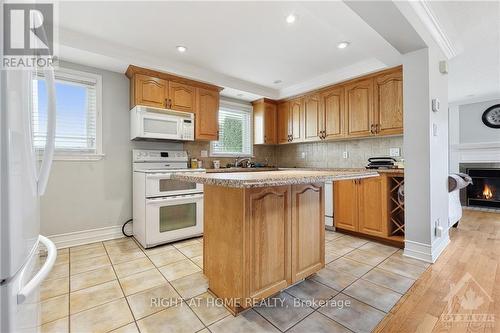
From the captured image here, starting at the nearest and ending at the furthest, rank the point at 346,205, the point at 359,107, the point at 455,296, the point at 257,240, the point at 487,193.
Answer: the point at 257,240, the point at 455,296, the point at 346,205, the point at 359,107, the point at 487,193

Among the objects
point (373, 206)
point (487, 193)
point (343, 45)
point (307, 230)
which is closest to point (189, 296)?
point (307, 230)

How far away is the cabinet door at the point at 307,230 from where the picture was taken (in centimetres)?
179

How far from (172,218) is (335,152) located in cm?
291

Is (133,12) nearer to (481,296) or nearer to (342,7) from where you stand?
(342,7)

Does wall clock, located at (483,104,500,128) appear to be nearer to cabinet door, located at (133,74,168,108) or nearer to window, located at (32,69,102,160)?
cabinet door, located at (133,74,168,108)

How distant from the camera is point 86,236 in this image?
2.98 m

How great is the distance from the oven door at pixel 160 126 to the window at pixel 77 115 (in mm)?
635

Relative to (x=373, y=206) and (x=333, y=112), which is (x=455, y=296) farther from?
(x=333, y=112)

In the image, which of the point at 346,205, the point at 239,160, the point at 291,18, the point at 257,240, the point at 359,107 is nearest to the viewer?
the point at 257,240

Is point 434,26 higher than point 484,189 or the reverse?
higher

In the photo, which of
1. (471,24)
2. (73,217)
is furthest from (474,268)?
(73,217)

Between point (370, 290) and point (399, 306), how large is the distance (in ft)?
0.76

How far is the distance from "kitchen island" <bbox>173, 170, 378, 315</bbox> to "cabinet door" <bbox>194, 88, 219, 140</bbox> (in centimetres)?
196
